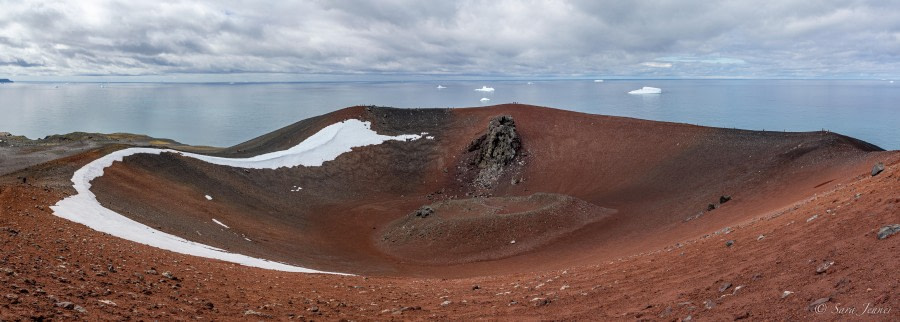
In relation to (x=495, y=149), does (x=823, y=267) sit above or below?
below

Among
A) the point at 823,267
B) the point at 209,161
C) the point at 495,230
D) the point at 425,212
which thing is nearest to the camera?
the point at 823,267

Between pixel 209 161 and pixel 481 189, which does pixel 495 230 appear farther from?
pixel 209 161

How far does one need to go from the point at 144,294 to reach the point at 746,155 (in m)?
37.3

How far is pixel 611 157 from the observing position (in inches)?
1731

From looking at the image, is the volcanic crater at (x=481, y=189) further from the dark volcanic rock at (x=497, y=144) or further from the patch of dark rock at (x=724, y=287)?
the patch of dark rock at (x=724, y=287)

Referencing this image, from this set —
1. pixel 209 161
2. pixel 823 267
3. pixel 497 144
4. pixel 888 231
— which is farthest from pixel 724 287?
pixel 497 144

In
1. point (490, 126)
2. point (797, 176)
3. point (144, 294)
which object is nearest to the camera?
point (144, 294)

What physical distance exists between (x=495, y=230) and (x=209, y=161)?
24432 millimetres

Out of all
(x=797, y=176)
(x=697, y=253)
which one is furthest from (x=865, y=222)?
(x=797, y=176)

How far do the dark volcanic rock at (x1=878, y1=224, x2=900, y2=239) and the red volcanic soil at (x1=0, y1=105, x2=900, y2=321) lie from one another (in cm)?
15

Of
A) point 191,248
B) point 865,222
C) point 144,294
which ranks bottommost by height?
point 191,248

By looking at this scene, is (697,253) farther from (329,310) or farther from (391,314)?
(329,310)

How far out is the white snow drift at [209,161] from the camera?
18172 millimetres

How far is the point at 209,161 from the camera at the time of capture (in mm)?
39688
